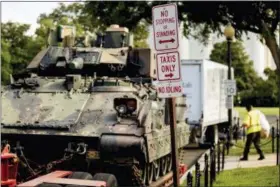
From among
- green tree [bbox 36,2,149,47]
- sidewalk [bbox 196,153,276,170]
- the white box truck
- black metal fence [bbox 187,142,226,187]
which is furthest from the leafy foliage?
black metal fence [bbox 187,142,226,187]

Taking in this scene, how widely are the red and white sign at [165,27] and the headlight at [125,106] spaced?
3.54 m

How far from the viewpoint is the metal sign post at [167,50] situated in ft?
21.5

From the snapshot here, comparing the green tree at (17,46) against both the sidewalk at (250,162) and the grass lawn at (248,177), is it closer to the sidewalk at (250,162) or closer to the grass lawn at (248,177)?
the sidewalk at (250,162)

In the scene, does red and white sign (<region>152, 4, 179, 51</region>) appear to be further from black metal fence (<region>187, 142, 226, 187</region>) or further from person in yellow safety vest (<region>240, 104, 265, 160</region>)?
person in yellow safety vest (<region>240, 104, 265, 160</region>)

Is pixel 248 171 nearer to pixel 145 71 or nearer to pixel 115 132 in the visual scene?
pixel 145 71

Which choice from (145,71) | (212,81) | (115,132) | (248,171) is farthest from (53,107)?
(212,81)

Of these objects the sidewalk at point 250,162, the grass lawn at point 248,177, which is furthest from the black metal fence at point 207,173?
the sidewalk at point 250,162

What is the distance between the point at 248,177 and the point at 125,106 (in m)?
3.95

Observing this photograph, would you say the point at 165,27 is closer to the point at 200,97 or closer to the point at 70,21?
the point at 200,97

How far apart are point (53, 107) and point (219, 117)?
1412 centimetres

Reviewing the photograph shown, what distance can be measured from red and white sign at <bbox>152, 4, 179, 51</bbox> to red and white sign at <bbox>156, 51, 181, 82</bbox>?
8cm

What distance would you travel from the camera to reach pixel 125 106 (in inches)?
401

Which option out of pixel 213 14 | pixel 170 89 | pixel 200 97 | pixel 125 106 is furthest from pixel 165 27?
pixel 200 97

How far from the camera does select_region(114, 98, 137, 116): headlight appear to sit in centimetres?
1015
